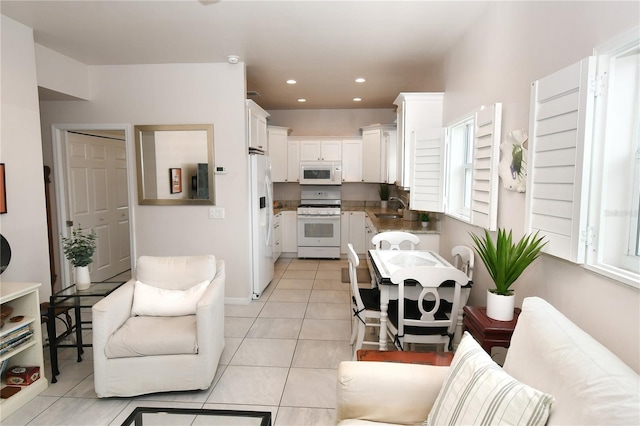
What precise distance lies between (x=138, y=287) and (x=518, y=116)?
9.16 feet

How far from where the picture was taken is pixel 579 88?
156 cm

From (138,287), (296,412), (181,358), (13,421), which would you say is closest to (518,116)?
(296,412)

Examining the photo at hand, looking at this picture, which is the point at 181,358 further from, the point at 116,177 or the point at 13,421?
the point at 116,177

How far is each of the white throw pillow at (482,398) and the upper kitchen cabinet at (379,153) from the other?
4.58 meters

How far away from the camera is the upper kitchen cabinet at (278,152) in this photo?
6289 millimetres

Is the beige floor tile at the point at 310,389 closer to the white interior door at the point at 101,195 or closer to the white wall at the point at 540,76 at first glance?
the white wall at the point at 540,76

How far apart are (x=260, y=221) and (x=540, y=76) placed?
10.2 feet

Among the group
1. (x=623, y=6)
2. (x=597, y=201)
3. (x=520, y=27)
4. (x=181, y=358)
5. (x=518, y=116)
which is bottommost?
(x=181, y=358)

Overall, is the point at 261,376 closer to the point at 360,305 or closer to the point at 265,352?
the point at 265,352

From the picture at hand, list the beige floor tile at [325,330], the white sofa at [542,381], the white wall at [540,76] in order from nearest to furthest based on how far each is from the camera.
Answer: the white sofa at [542,381], the white wall at [540,76], the beige floor tile at [325,330]

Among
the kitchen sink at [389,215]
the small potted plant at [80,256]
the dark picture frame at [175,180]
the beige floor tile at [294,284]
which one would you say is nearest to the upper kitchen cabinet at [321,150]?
the kitchen sink at [389,215]

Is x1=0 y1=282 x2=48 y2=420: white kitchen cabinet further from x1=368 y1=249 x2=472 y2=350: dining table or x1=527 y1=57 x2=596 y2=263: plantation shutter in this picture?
x1=527 y1=57 x2=596 y2=263: plantation shutter

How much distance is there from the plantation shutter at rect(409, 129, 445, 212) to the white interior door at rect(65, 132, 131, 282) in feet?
12.8

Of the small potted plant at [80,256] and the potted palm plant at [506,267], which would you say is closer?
the potted palm plant at [506,267]
